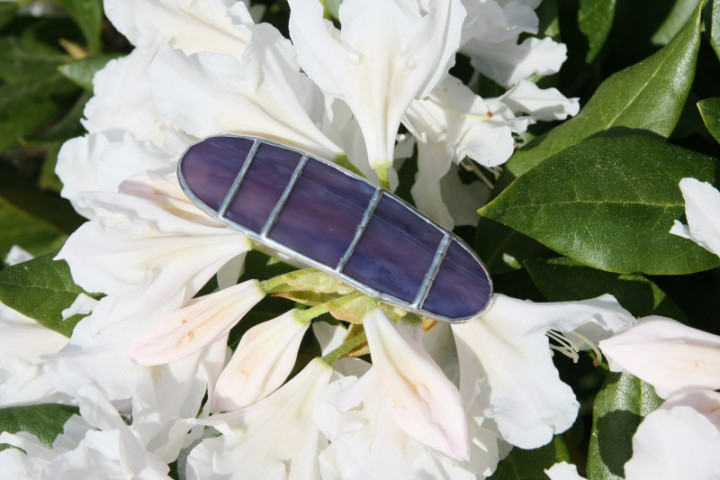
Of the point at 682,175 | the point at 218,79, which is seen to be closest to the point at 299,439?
the point at 218,79

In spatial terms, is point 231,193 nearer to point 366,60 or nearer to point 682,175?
point 366,60

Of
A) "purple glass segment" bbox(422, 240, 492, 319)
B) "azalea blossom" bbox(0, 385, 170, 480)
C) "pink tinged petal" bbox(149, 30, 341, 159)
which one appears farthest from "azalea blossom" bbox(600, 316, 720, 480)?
"azalea blossom" bbox(0, 385, 170, 480)

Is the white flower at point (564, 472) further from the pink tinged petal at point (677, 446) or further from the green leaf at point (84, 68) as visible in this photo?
the green leaf at point (84, 68)

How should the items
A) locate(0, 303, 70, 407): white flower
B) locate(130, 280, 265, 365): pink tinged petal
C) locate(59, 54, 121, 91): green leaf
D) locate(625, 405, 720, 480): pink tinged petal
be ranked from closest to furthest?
locate(625, 405, 720, 480): pink tinged petal → locate(130, 280, 265, 365): pink tinged petal → locate(0, 303, 70, 407): white flower → locate(59, 54, 121, 91): green leaf

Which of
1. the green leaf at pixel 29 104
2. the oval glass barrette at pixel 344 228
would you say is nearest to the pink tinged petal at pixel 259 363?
the oval glass barrette at pixel 344 228

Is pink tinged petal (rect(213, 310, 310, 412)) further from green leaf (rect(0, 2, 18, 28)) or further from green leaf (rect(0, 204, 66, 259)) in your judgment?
green leaf (rect(0, 2, 18, 28))

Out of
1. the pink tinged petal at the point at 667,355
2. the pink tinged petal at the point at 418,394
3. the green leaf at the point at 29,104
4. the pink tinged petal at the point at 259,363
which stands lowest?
the green leaf at the point at 29,104
